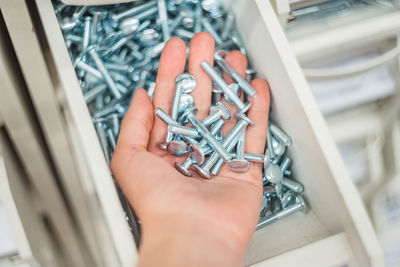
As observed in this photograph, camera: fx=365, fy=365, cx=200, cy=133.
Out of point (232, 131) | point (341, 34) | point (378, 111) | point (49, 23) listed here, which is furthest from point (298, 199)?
point (49, 23)

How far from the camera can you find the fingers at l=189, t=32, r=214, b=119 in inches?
33.2

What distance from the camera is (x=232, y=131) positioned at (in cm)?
79

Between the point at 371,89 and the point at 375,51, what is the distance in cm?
11

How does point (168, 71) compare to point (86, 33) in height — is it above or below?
below

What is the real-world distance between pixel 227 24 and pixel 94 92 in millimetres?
368

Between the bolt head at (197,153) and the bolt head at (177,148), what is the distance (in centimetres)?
1

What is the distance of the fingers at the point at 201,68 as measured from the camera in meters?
0.84

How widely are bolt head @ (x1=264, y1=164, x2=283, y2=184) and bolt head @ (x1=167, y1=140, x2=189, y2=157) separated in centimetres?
17

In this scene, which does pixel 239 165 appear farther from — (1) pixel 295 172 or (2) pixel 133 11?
(2) pixel 133 11

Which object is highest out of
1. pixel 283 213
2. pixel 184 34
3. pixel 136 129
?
pixel 184 34

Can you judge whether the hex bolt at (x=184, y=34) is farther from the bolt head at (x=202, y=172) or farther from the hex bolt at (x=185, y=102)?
the bolt head at (x=202, y=172)

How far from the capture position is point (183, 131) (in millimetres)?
743

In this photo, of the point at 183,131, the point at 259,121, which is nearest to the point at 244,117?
the point at 259,121

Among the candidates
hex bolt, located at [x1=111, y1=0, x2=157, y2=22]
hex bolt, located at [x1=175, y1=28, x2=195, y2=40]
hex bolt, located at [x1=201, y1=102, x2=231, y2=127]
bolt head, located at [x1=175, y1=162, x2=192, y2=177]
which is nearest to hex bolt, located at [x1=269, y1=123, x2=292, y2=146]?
hex bolt, located at [x1=201, y1=102, x2=231, y2=127]
